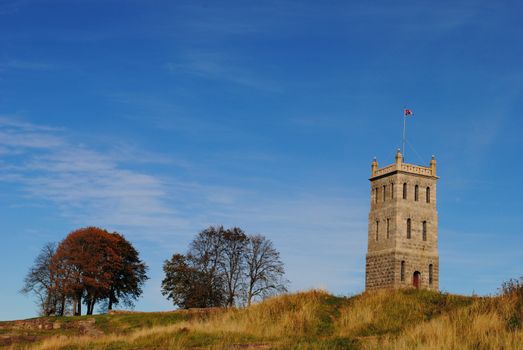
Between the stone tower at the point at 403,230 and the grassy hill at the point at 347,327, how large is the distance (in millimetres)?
41165

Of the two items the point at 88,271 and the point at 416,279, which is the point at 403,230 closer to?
the point at 416,279

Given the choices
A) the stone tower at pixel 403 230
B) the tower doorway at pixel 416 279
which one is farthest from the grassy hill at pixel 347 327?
the tower doorway at pixel 416 279

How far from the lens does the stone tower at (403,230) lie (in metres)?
64.2

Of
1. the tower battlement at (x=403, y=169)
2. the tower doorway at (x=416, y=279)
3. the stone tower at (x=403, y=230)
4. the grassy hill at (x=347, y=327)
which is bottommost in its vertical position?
the grassy hill at (x=347, y=327)

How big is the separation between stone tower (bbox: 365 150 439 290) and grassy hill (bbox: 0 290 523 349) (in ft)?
135

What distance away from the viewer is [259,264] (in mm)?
70188

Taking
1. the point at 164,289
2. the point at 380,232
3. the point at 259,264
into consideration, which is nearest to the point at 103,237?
the point at 164,289

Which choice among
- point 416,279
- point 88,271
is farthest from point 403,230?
point 88,271

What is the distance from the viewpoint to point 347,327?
1961 cm

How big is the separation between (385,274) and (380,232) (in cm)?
476

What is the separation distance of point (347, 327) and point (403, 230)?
46793 millimetres

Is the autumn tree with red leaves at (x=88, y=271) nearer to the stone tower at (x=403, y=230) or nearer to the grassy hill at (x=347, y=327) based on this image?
the stone tower at (x=403, y=230)

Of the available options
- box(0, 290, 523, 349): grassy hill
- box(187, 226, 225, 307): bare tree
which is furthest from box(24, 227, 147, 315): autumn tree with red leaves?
box(0, 290, 523, 349): grassy hill

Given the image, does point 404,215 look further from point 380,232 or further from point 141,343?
point 141,343
